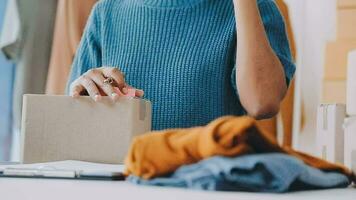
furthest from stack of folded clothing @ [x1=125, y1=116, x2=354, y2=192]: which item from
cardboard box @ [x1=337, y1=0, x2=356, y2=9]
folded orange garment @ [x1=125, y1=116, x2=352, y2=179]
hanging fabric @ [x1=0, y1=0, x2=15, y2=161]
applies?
hanging fabric @ [x1=0, y1=0, x2=15, y2=161]

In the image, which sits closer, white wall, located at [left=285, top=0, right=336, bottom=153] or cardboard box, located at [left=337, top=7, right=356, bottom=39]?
cardboard box, located at [left=337, top=7, right=356, bottom=39]

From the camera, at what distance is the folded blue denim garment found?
49cm

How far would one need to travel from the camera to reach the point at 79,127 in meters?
0.84

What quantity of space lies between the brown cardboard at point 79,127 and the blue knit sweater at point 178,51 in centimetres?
26

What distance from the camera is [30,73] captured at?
200cm

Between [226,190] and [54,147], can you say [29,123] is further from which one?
[226,190]

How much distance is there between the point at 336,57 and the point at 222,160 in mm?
1448

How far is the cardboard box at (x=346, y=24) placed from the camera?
189 cm

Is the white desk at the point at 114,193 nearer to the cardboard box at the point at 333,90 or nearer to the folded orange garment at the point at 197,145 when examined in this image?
the folded orange garment at the point at 197,145

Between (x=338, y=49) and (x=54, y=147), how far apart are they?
47.9 inches

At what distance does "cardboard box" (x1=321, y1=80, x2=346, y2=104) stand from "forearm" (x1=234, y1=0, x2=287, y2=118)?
803 mm

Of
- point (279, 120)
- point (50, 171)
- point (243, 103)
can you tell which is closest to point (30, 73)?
point (279, 120)

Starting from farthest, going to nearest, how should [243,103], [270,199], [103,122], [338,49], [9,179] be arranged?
[338,49], [243,103], [103,122], [9,179], [270,199]

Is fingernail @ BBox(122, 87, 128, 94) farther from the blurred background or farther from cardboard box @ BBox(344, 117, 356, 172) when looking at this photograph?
the blurred background
